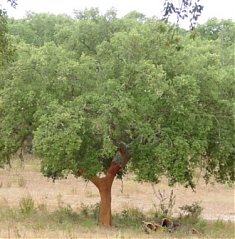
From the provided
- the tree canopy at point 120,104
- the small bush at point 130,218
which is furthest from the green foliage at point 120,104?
the small bush at point 130,218

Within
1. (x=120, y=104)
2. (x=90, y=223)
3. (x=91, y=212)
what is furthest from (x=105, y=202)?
(x=120, y=104)

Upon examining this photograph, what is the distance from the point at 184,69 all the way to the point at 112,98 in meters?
2.49

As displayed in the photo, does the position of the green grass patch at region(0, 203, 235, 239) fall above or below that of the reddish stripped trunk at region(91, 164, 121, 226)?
below

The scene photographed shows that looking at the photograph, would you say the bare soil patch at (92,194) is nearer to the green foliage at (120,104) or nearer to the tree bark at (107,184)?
the tree bark at (107,184)

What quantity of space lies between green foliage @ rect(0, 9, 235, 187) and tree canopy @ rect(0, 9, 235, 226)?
1.1 inches

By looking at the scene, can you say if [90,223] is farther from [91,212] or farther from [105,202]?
[91,212]

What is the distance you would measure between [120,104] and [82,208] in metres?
5.58

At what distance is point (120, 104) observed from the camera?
49.9 feet

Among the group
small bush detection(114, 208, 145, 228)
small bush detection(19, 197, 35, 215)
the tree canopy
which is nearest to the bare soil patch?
small bush detection(19, 197, 35, 215)

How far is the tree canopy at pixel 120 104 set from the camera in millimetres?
15461

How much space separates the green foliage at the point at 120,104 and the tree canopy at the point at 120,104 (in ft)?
0.09

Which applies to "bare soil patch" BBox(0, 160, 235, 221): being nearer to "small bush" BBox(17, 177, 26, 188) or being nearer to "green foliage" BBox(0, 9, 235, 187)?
"small bush" BBox(17, 177, 26, 188)

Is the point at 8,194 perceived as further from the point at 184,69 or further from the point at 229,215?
the point at 184,69

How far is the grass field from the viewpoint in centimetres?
1602
